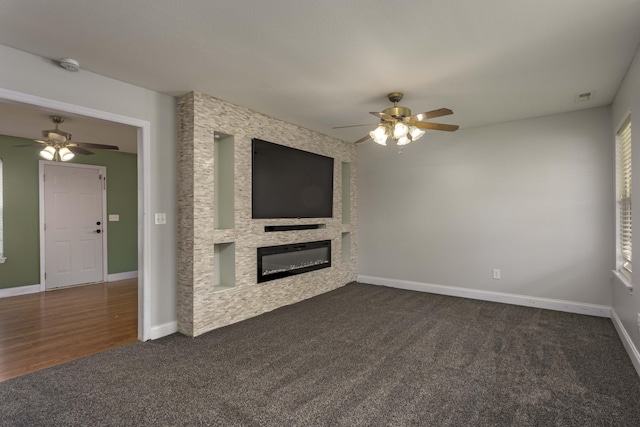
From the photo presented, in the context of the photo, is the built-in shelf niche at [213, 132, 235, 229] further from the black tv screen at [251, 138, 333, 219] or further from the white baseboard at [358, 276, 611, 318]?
the white baseboard at [358, 276, 611, 318]

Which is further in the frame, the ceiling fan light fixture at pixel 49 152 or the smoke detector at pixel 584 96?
the ceiling fan light fixture at pixel 49 152

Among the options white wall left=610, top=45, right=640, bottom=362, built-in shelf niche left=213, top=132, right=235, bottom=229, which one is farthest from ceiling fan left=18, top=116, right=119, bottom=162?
white wall left=610, top=45, right=640, bottom=362

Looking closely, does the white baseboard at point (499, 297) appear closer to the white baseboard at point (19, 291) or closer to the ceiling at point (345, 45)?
the ceiling at point (345, 45)

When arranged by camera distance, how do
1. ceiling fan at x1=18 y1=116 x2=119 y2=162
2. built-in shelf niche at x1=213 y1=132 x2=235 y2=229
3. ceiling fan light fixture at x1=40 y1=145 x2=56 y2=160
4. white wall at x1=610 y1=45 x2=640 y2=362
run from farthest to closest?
1. ceiling fan light fixture at x1=40 y1=145 x2=56 y2=160
2. ceiling fan at x1=18 y1=116 x2=119 y2=162
3. built-in shelf niche at x1=213 y1=132 x2=235 y2=229
4. white wall at x1=610 y1=45 x2=640 y2=362

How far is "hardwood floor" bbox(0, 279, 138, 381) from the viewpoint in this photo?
2853mm

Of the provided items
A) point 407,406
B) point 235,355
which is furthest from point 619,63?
point 235,355

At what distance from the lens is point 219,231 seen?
3.58m

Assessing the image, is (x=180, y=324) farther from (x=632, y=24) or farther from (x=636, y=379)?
(x=632, y=24)

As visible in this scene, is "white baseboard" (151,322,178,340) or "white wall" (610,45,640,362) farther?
"white baseboard" (151,322,178,340)

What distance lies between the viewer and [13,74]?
2.45 meters

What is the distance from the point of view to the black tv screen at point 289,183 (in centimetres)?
403

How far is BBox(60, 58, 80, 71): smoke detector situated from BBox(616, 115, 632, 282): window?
479 cm

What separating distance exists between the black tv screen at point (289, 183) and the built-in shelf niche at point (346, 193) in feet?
1.68

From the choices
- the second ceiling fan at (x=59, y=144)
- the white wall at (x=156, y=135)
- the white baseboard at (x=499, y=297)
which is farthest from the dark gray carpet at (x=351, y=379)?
the second ceiling fan at (x=59, y=144)
